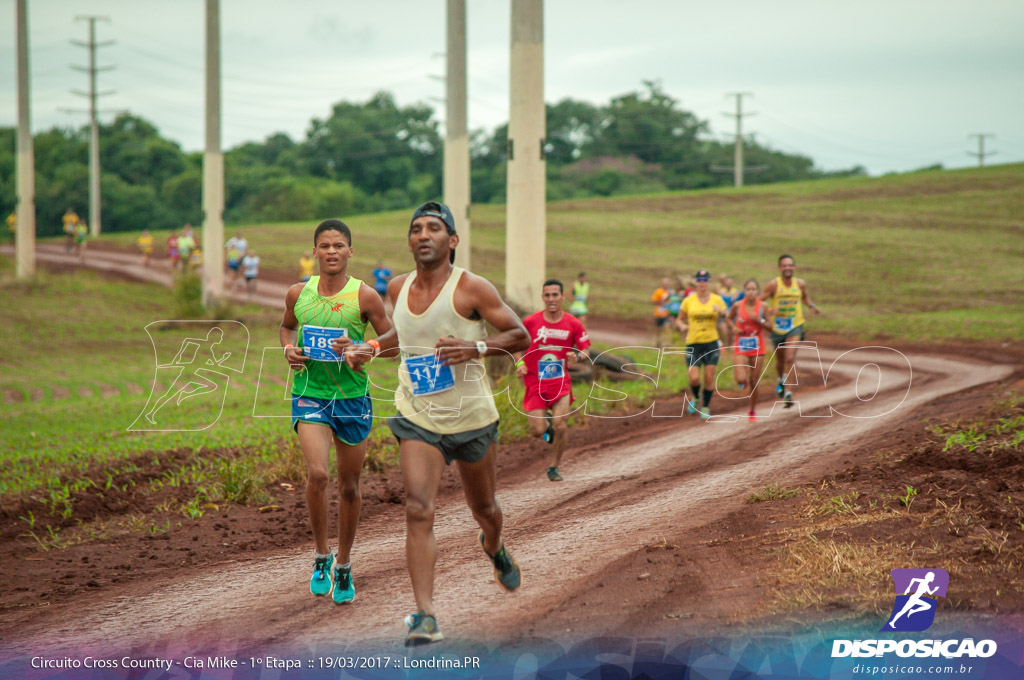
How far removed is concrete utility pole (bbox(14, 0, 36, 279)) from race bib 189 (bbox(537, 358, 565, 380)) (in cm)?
3171

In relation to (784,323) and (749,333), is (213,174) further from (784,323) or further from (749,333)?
(784,323)

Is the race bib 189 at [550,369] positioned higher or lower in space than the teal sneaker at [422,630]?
higher

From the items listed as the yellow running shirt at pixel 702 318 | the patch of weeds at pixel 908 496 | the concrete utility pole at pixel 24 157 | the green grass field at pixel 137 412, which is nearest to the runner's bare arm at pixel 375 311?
the green grass field at pixel 137 412

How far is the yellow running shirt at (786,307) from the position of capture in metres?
15.2

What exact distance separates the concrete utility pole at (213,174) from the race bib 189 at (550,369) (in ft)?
66.3

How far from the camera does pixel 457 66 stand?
21328 mm

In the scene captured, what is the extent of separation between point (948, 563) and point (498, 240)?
47778 millimetres

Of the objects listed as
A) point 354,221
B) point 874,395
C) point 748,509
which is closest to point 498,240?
point 354,221

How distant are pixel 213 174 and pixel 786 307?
786 inches

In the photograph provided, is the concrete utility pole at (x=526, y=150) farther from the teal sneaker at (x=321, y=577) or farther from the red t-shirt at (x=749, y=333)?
the teal sneaker at (x=321, y=577)

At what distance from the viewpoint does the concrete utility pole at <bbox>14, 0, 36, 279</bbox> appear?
35.6 m

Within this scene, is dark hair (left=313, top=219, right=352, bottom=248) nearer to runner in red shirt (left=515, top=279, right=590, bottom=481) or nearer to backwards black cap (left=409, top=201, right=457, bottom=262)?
backwards black cap (left=409, top=201, right=457, bottom=262)

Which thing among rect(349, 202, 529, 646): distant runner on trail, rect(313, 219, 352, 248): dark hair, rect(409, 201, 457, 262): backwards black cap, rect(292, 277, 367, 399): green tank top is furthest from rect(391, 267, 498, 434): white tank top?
rect(313, 219, 352, 248): dark hair

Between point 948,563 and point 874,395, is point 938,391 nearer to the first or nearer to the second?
point 874,395
